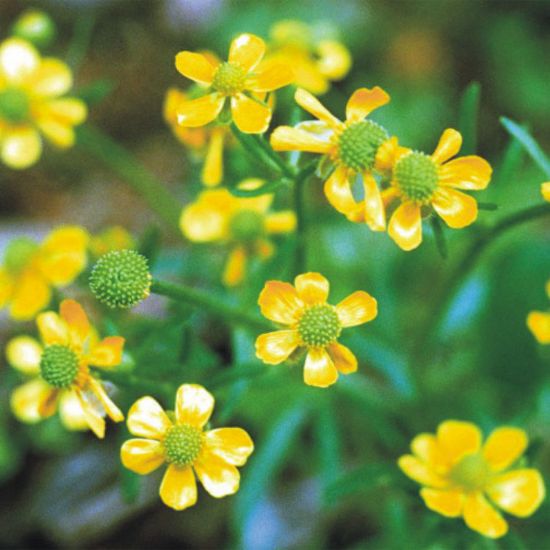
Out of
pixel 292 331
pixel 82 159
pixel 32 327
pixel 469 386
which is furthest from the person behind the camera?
pixel 82 159

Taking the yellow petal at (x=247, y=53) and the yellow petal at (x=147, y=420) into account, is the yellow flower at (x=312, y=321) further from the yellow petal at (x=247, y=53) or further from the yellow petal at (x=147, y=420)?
the yellow petal at (x=247, y=53)

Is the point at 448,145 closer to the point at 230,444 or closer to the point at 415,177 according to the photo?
the point at 415,177

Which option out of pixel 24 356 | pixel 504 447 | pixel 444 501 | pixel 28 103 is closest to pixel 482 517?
pixel 444 501

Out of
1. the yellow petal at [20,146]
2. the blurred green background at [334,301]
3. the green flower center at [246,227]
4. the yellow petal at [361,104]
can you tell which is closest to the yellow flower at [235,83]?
the yellow petal at [361,104]

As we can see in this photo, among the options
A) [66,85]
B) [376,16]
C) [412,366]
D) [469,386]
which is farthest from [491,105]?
[66,85]

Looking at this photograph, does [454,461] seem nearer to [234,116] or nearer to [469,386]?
[234,116]

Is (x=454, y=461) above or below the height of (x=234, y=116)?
below

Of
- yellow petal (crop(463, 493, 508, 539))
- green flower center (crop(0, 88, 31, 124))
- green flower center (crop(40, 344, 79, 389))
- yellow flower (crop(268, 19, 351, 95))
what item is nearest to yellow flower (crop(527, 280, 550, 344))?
yellow petal (crop(463, 493, 508, 539))
